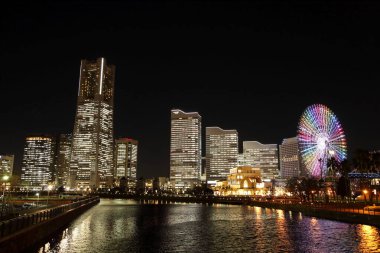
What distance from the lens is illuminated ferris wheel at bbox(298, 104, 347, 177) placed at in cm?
9400

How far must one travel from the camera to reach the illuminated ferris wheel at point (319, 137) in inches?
3701

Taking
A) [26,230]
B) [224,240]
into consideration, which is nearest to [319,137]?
[224,240]

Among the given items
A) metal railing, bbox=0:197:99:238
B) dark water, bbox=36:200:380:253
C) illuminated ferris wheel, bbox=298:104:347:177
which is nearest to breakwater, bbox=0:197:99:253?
metal railing, bbox=0:197:99:238

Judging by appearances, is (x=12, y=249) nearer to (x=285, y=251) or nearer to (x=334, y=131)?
(x=285, y=251)

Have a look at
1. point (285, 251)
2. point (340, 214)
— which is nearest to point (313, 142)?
point (340, 214)

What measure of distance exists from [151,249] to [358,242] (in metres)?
19.7

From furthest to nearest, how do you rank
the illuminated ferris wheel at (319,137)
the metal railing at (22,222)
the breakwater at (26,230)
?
the illuminated ferris wheel at (319,137), the metal railing at (22,222), the breakwater at (26,230)

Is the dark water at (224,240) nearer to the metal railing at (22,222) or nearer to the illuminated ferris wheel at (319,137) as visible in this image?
the metal railing at (22,222)

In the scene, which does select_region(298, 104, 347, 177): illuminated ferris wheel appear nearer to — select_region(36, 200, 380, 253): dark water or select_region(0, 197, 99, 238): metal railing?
select_region(36, 200, 380, 253): dark water

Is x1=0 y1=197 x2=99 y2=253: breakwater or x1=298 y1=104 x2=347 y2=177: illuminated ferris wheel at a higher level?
x1=298 y1=104 x2=347 y2=177: illuminated ferris wheel

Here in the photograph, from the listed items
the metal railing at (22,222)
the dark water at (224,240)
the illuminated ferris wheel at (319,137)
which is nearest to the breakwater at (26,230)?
the metal railing at (22,222)

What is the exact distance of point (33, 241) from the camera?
32375 millimetres

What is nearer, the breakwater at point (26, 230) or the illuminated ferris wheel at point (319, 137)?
the breakwater at point (26, 230)

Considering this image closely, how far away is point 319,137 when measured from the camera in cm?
9556
